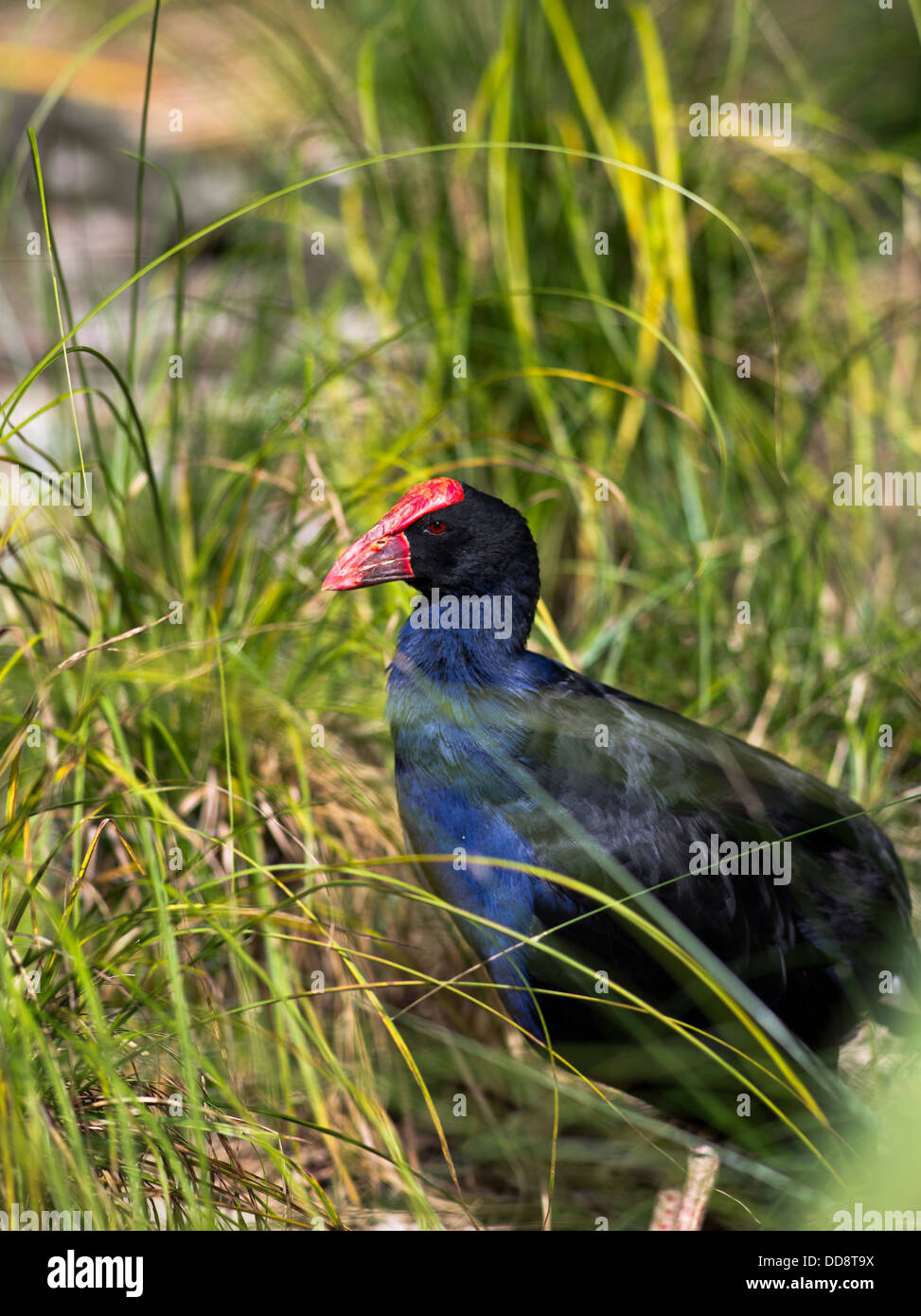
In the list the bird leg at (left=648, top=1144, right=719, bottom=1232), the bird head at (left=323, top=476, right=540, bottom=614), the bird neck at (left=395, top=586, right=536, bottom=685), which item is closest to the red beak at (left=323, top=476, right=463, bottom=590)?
the bird head at (left=323, top=476, right=540, bottom=614)

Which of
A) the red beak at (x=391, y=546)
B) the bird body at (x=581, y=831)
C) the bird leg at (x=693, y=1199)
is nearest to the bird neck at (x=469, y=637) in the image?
the bird body at (x=581, y=831)

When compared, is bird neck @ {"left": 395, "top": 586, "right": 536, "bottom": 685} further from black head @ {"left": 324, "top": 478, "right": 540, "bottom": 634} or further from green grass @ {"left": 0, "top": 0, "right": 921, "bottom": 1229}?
green grass @ {"left": 0, "top": 0, "right": 921, "bottom": 1229}

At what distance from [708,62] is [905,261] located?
3.47ft

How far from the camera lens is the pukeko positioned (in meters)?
2.10

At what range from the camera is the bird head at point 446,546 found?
2.16m

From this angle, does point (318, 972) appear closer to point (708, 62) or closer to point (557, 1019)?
point (557, 1019)

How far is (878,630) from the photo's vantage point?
3.21 m

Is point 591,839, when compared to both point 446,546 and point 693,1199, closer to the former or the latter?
point 446,546

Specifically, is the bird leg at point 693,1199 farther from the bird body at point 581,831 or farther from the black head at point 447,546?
the black head at point 447,546

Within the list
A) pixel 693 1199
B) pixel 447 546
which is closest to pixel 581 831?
pixel 447 546

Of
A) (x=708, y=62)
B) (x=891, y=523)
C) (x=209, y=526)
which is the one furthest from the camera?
(x=708, y=62)

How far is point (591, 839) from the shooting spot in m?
2.01

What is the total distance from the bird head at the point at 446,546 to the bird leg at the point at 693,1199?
1254 mm
